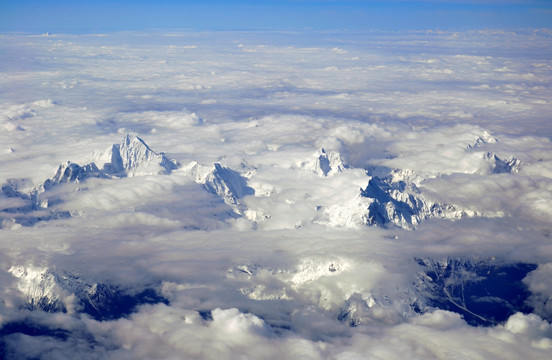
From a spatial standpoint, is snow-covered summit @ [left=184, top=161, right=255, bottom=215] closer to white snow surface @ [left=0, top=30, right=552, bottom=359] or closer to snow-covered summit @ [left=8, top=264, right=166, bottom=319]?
white snow surface @ [left=0, top=30, right=552, bottom=359]

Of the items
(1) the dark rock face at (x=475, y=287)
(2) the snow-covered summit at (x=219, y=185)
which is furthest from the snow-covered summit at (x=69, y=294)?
(1) the dark rock face at (x=475, y=287)

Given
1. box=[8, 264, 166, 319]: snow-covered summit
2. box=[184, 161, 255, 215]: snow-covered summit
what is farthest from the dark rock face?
box=[8, 264, 166, 319]: snow-covered summit

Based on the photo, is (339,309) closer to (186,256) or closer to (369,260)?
(369,260)

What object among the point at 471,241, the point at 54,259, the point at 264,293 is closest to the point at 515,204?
the point at 471,241

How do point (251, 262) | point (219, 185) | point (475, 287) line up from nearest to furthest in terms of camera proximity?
point (251, 262) < point (475, 287) < point (219, 185)

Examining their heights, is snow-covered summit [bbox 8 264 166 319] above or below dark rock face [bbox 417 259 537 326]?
above

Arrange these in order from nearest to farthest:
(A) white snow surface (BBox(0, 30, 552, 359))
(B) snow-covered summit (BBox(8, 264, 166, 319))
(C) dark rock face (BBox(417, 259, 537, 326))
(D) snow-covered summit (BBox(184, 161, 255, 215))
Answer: (A) white snow surface (BBox(0, 30, 552, 359)) < (B) snow-covered summit (BBox(8, 264, 166, 319)) < (C) dark rock face (BBox(417, 259, 537, 326)) < (D) snow-covered summit (BBox(184, 161, 255, 215))

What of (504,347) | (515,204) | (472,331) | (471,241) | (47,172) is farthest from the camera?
(47,172)

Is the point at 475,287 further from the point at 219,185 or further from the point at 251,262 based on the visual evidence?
the point at 219,185

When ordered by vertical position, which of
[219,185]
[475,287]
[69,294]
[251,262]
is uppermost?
[219,185]

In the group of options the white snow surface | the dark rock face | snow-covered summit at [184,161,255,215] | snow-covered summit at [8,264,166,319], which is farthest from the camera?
snow-covered summit at [184,161,255,215]

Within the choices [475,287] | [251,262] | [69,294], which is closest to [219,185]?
[251,262]
